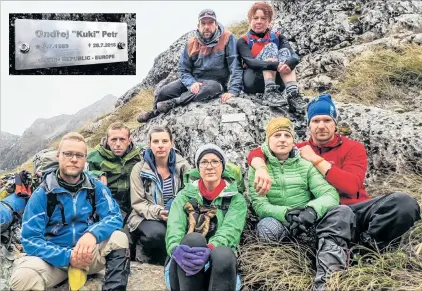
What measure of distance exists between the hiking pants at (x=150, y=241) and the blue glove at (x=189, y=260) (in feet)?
3.32

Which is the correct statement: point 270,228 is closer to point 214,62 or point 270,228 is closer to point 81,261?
point 81,261

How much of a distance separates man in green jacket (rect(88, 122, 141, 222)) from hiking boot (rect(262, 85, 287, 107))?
240cm

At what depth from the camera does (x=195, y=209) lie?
4426 mm

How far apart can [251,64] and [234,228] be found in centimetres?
314

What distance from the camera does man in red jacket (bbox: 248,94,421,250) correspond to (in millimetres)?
4254

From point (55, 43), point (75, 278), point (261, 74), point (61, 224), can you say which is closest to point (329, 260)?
point (75, 278)

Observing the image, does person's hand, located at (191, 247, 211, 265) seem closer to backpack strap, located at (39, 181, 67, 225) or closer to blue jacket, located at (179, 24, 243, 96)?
backpack strap, located at (39, 181, 67, 225)

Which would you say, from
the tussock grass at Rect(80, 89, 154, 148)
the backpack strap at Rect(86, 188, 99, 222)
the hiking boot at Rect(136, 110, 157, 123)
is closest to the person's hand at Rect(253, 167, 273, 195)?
the backpack strap at Rect(86, 188, 99, 222)

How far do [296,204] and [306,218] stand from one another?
1.43 feet

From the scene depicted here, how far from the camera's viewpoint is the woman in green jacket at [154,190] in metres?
4.95

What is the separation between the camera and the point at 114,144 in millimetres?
5426

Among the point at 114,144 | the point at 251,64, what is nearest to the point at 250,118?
the point at 251,64

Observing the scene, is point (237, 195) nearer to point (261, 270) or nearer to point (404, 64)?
point (261, 270)

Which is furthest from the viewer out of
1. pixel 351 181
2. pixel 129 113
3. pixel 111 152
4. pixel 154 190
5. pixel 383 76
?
pixel 129 113
